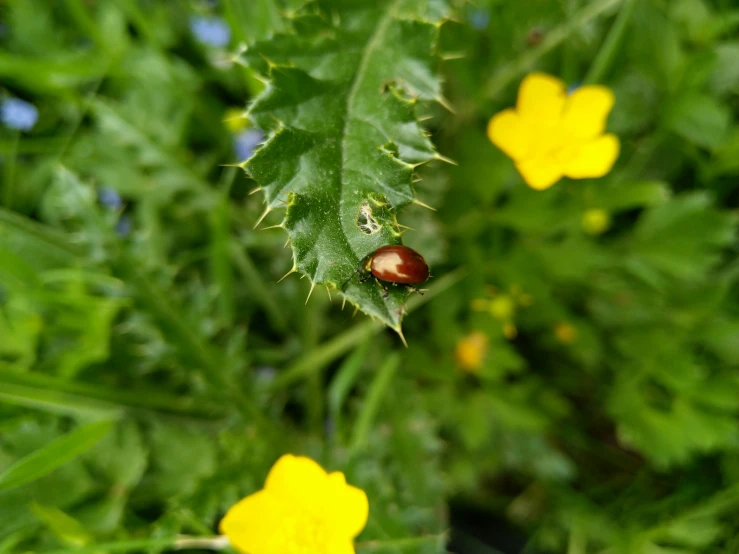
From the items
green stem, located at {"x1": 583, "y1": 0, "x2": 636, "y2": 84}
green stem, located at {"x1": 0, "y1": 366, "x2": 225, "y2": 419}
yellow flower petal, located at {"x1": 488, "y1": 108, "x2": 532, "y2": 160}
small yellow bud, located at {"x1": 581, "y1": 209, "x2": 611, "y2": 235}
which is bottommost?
green stem, located at {"x1": 0, "y1": 366, "x2": 225, "y2": 419}

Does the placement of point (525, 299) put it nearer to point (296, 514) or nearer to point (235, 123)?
point (296, 514)

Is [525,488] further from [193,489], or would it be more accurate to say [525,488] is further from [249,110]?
[249,110]

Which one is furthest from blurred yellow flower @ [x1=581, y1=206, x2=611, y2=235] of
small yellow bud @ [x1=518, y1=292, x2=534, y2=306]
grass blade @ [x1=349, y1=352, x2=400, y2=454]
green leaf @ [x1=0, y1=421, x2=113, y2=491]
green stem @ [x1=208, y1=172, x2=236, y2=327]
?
green leaf @ [x1=0, y1=421, x2=113, y2=491]

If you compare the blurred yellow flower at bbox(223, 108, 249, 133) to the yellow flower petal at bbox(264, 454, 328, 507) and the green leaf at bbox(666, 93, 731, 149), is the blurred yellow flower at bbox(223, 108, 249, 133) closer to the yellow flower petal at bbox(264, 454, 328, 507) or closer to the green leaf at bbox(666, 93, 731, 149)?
the yellow flower petal at bbox(264, 454, 328, 507)

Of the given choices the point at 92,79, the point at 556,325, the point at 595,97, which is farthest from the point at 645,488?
the point at 92,79

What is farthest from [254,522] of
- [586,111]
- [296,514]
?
[586,111]

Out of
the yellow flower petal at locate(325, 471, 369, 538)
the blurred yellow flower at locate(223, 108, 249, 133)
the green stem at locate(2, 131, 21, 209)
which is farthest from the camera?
the blurred yellow flower at locate(223, 108, 249, 133)

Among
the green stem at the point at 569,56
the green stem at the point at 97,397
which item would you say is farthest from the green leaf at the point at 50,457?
the green stem at the point at 569,56
